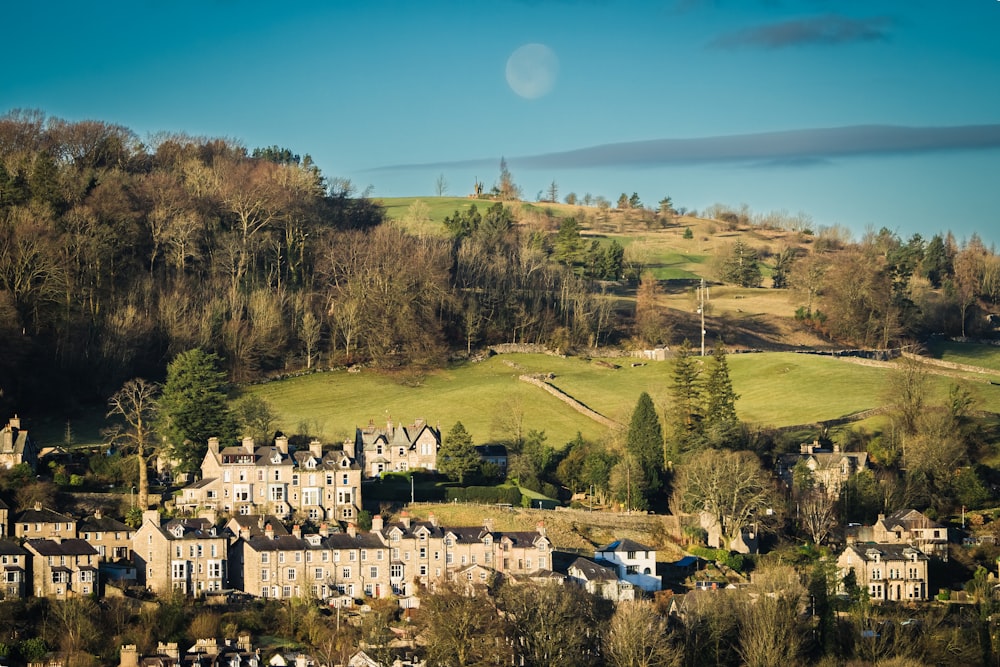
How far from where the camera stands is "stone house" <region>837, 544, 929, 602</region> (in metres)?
68.5

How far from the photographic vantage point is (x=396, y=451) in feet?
252

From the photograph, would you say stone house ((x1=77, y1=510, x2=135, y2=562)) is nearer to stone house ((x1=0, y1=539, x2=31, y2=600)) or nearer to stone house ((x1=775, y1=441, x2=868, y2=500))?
stone house ((x1=0, y1=539, x2=31, y2=600))

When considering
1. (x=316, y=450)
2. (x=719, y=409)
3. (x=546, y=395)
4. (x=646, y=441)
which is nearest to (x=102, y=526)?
(x=316, y=450)

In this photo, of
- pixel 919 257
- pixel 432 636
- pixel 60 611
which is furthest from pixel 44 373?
pixel 919 257

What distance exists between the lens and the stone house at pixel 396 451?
76188 mm

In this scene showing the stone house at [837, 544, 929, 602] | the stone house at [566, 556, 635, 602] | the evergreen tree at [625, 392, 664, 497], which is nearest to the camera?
the stone house at [566, 556, 635, 602]

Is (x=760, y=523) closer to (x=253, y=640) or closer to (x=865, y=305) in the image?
(x=253, y=640)

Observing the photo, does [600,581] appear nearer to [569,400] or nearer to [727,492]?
[727,492]

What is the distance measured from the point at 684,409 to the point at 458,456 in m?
12.9

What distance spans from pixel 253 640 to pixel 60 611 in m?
6.47

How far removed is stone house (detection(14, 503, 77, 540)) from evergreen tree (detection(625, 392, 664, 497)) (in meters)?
25.1

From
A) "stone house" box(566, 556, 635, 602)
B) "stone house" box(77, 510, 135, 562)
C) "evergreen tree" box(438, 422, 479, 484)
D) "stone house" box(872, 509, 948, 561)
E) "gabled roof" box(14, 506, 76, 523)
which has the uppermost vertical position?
"evergreen tree" box(438, 422, 479, 484)

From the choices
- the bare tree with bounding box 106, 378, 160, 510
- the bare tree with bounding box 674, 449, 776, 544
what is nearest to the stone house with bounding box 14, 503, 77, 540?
the bare tree with bounding box 106, 378, 160, 510

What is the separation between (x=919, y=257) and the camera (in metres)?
145
